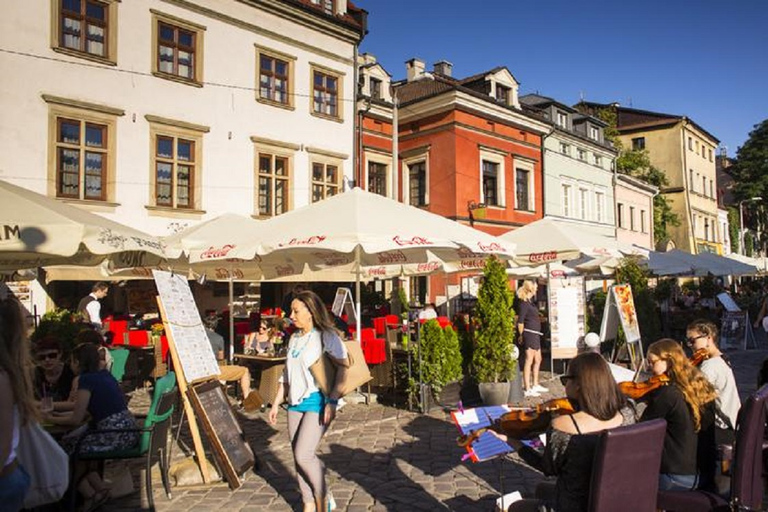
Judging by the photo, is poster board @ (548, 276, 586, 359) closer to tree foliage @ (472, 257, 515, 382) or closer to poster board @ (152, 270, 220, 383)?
tree foliage @ (472, 257, 515, 382)

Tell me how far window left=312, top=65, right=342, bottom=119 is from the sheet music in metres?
16.9

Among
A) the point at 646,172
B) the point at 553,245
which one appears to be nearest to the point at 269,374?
the point at 553,245

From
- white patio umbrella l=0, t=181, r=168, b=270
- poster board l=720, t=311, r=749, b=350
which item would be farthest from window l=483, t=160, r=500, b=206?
white patio umbrella l=0, t=181, r=168, b=270

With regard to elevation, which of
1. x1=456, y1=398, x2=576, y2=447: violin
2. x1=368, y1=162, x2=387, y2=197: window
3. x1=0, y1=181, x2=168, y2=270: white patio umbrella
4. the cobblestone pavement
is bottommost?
the cobblestone pavement

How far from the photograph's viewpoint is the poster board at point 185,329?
18.1 feet

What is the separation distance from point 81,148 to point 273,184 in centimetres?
573

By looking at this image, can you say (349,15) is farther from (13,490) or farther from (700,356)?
(13,490)

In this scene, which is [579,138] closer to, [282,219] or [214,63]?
[214,63]

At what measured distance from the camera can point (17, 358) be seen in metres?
2.81

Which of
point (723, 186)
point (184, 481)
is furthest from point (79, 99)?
point (723, 186)

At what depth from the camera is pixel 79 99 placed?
14.8 m

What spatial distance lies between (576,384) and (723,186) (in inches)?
2935

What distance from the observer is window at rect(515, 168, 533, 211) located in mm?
27406

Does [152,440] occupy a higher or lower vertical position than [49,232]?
lower
